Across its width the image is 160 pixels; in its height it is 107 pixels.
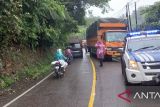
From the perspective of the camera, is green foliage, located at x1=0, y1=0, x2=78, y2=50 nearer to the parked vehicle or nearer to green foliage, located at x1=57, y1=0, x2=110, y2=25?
the parked vehicle

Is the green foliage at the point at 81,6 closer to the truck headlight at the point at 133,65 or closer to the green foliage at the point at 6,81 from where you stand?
the green foliage at the point at 6,81

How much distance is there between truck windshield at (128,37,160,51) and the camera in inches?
556

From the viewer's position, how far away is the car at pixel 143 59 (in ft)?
40.0

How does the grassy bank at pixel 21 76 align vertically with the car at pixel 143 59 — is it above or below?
below

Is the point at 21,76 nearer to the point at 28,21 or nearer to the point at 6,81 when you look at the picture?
the point at 6,81

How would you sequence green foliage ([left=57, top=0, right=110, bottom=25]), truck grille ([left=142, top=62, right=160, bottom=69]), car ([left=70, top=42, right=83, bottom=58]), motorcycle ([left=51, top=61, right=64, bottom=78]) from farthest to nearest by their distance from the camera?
green foliage ([left=57, top=0, right=110, bottom=25]), car ([left=70, top=42, right=83, bottom=58]), motorcycle ([left=51, top=61, right=64, bottom=78]), truck grille ([left=142, top=62, right=160, bottom=69])

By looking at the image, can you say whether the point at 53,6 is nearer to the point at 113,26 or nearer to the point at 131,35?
the point at 113,26

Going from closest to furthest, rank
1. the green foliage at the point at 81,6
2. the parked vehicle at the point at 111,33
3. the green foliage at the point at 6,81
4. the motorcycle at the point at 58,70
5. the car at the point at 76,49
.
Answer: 1. the green foliage at the point at 6,81
2. the motorcycle at the point at 58,70
3. the parked vehicle at the point at 111,33
4. the car at the point at 76,49
5. the green foliage at the point at 81,6

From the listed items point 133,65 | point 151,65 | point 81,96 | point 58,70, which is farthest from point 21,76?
point 151,65

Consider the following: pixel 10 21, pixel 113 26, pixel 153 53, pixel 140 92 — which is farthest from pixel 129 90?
pixel 113 26

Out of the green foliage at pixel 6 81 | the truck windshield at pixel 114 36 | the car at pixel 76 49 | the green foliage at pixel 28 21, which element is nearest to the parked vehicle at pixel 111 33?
the truck windshield at pixel 114 36

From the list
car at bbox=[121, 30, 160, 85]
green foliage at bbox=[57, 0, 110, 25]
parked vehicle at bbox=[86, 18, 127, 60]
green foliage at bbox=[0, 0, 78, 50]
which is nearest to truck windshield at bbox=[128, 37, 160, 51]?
car at bbox=[121, 30, 160, 85]

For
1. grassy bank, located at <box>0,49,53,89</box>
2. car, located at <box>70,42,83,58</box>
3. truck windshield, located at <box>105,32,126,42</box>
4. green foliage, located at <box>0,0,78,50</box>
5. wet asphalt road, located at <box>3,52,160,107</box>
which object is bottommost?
car, located at <box>70,42,83,58</box>

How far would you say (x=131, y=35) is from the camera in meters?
15.3
